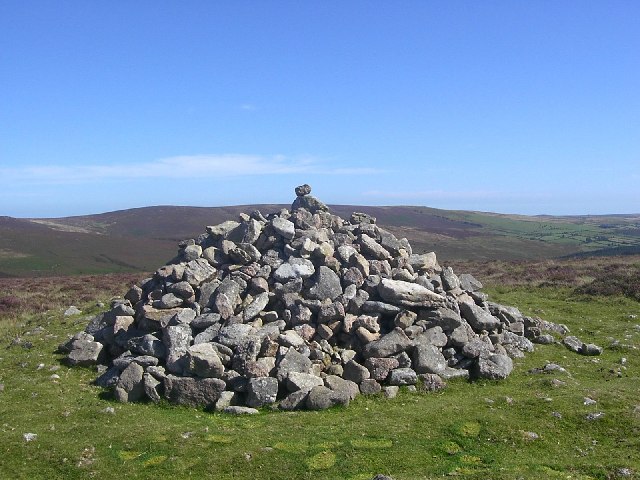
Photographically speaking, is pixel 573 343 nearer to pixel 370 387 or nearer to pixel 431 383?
pixel 431 383

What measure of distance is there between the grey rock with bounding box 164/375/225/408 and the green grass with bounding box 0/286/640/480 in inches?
18.9

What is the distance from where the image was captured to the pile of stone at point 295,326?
20312 millimetres

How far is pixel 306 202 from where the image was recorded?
3334 centimetres

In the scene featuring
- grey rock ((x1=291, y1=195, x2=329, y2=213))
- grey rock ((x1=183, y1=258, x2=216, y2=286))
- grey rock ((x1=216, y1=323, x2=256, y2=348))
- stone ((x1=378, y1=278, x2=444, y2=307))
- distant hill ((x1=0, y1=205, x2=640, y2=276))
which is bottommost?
distant hill ((x1=0, y1=205, x2=640, y2=276))

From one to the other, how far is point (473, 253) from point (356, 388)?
11065cm

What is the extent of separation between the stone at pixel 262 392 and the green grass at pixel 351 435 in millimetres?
755

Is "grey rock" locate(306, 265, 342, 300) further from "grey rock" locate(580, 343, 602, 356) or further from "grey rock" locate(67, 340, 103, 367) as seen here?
"grey rock" locate(580, 343, 602, 356)

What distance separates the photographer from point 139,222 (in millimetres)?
180750

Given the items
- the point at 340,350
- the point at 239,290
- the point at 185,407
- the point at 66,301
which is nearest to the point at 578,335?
the point at 340,350

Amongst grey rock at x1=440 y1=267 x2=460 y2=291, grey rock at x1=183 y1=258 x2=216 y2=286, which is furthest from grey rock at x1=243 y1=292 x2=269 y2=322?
grey rock at x1=440 y1=267 x2=460 y2=291

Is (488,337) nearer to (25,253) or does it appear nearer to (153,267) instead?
(153,267)

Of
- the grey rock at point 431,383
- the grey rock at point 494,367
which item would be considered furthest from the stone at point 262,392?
the grey rock at point 494,367

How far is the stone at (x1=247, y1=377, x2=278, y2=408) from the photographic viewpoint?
1956 centimetres

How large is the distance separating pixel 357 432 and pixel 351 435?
283 millimetres
